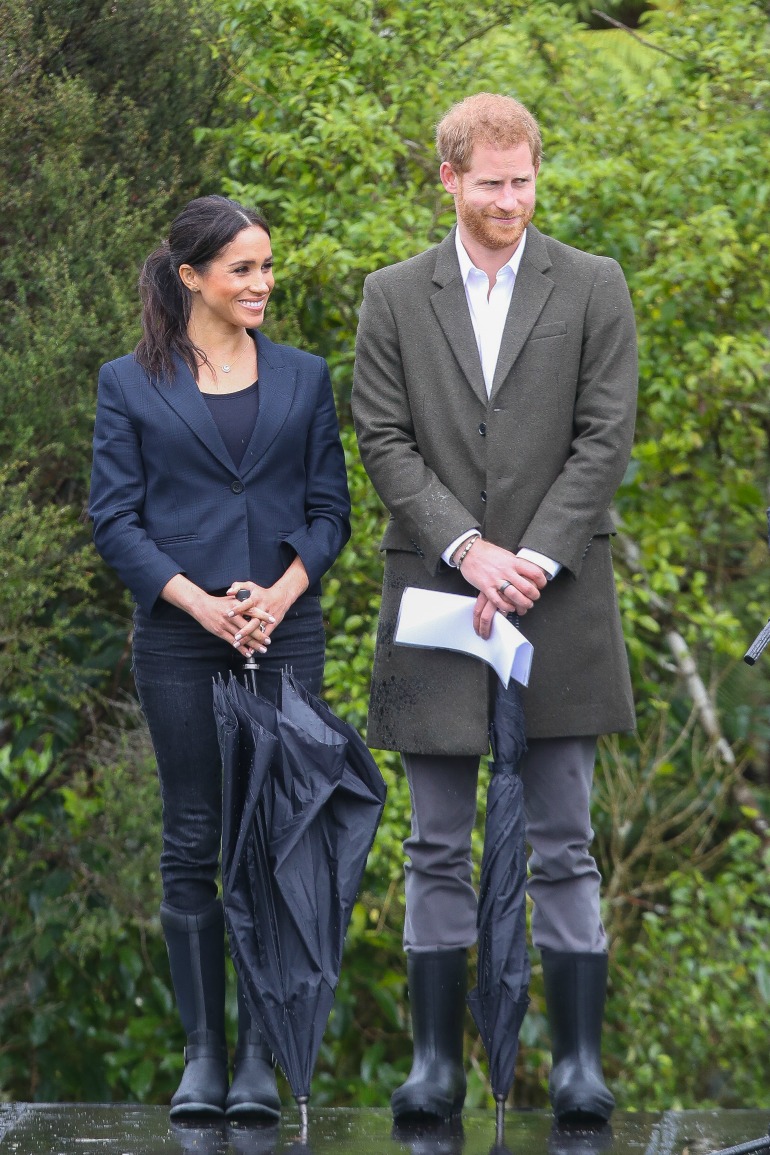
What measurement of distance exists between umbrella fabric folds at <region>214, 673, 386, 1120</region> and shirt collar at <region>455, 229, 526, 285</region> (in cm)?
92

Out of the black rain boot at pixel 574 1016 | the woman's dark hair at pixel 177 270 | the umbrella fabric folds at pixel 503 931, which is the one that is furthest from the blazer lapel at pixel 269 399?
the black rain boot at pixel 574 1016

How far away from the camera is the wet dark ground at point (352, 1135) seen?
108 inches

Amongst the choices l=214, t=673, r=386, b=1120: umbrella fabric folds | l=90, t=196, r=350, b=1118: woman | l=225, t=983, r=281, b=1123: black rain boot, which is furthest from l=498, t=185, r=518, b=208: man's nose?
l=225, t=983, r=281, b=1123: black rain boot

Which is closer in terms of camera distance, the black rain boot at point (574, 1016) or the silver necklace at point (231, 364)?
the black rain boot at point (574, 1016)

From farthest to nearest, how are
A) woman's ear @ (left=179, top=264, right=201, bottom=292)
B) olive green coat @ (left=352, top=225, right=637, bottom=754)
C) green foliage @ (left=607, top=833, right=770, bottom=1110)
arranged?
green foliage @ (left=607, top=833, right=770, bottom=1110), woman's ear @ (left=179, top=264, right=201, bottom=292), olive green coat @ (left=352, top=225, right=637, bottom=754)

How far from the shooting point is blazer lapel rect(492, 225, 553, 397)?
9.64 feet

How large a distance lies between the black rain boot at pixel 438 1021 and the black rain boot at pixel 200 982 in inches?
14.6

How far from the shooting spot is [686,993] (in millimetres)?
5449

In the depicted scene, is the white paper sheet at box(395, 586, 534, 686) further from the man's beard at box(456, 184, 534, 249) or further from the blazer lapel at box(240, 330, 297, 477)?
the man's beard at box(456, 184, 534, 249)

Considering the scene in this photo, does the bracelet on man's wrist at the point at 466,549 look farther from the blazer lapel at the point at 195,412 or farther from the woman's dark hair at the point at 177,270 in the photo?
the woman's dark hair at the point at 177,270

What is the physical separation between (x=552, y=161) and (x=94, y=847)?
2545 millimetres

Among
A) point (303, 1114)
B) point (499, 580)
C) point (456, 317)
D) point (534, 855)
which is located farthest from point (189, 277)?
point (303, 1114)

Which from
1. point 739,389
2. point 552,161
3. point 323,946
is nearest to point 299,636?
point 323,946

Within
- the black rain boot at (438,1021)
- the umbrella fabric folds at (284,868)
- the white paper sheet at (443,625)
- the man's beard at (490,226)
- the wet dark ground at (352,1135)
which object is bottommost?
the wet dark ground at (352,1135)
